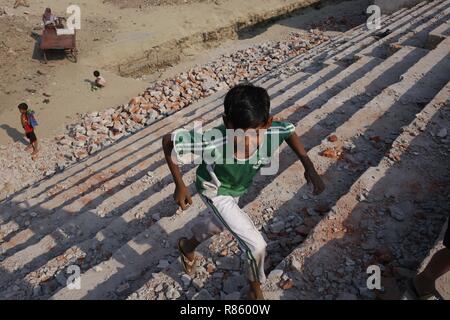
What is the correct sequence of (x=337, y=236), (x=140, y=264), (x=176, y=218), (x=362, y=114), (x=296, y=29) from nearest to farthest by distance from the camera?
(x=337, y=236)
(x=140, y=264)
(x=176, y=218)
(x=362, y=114)
(x=296, y=29)

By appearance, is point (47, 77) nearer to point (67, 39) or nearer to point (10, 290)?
point (67, 39)

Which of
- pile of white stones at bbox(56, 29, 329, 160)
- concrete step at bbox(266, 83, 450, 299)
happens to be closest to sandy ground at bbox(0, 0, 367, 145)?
pile of white stones at bbox(56, 29, 329, 160)

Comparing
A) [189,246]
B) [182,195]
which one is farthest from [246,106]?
[189,246]

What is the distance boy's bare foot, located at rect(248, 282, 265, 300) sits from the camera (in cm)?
247

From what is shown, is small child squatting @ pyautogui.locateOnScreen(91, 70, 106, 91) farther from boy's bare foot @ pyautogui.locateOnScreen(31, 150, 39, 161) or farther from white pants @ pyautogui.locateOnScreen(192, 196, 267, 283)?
white pants @ pyautogui.locateOnScreen(192, 196, 267, 283)

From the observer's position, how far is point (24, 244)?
4.30 meters


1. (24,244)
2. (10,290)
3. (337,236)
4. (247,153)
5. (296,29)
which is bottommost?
(296,29)

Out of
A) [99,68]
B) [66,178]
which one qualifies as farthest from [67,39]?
[66,178]

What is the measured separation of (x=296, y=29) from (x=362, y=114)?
1081 cm

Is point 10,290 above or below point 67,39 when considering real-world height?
below

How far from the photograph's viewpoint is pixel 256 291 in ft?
8.16

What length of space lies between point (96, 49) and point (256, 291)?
10.3 m

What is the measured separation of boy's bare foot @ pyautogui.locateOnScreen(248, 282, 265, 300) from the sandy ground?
723cm

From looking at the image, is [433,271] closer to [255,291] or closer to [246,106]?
[255,291]
